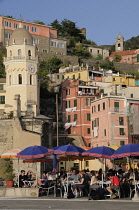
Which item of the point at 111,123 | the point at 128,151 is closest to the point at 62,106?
the point at 111,123

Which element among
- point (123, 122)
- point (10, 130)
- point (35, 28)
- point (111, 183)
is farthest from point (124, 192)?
point (35, 28)

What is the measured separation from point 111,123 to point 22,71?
14333mm

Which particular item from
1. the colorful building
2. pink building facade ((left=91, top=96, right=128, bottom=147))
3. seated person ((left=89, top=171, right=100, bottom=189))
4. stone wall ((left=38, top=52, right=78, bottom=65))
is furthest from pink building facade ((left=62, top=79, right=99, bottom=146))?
seated person ((left=89, top=171, right=100, bottom=189))

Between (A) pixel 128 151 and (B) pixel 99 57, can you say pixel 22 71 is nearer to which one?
(A) pixel 128 151

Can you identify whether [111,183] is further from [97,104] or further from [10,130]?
[97,104]

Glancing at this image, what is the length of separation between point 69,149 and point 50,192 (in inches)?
111

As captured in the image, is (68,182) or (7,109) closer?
(68,182)

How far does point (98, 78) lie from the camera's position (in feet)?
310

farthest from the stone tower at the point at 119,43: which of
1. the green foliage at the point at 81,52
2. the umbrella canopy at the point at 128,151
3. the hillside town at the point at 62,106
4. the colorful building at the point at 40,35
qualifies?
the umbrella canopy at the point at 128,151

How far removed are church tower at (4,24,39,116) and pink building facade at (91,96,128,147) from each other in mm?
9152

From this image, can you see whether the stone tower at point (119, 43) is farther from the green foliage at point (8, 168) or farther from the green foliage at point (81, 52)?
the green foliage at point (8, 168)

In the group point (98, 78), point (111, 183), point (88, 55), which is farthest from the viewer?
point (88, 55)

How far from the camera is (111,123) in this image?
72.4m

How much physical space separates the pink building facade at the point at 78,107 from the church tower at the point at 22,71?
8.43 meters
